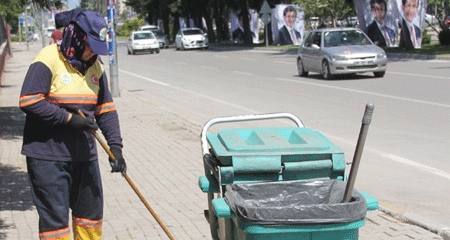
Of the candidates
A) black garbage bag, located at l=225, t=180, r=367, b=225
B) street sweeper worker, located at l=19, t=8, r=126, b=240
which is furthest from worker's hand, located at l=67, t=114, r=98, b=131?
black garbage bag, located at l=225, t=180, r=367, b=225

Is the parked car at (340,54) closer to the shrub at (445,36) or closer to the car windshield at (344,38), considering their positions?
the car windshield at (344,38)

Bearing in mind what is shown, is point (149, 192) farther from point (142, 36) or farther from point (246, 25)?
point (246, 25)

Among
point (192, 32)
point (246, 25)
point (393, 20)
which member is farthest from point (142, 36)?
point (393, 20)

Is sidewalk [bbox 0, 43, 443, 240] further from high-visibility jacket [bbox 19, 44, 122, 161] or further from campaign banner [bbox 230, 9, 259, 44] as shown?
campaign banner [bbox 230, 9, 259, 44]

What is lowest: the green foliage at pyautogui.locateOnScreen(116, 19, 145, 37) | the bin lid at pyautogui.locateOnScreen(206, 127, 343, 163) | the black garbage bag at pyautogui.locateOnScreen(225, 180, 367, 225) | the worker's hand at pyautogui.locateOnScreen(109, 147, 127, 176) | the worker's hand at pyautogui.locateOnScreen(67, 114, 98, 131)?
the green foliage at pyautogui.locateOnScreen(116, 19, 145, 37)

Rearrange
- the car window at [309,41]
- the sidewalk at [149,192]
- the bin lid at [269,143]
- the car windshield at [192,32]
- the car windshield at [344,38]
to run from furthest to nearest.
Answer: the car windshield at [192,32] → the car window at [309,41] → the car windshield at [344,38] → the sidewalk at [149,192] → the bin lid at [269,143]

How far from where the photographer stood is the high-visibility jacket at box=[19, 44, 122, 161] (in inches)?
140

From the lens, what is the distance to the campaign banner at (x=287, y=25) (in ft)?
155

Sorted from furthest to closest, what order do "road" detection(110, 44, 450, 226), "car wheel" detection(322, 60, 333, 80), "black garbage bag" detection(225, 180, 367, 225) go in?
1. "car wheel" detection(322, 60, 333, 80)
2. "road" detection(110, 44, 450, 226)
3. "black garbage bag" detection(225, 180, 367, 225)

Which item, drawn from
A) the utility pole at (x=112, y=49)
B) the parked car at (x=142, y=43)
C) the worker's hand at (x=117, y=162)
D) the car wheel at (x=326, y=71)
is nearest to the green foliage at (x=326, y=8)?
the parked car at (x=142, y=43)

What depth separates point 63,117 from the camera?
11.7 ft

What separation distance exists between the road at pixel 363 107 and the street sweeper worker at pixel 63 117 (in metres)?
3.16

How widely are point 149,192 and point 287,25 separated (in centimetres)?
4219

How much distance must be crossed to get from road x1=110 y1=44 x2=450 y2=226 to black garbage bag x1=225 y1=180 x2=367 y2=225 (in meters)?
2.40
